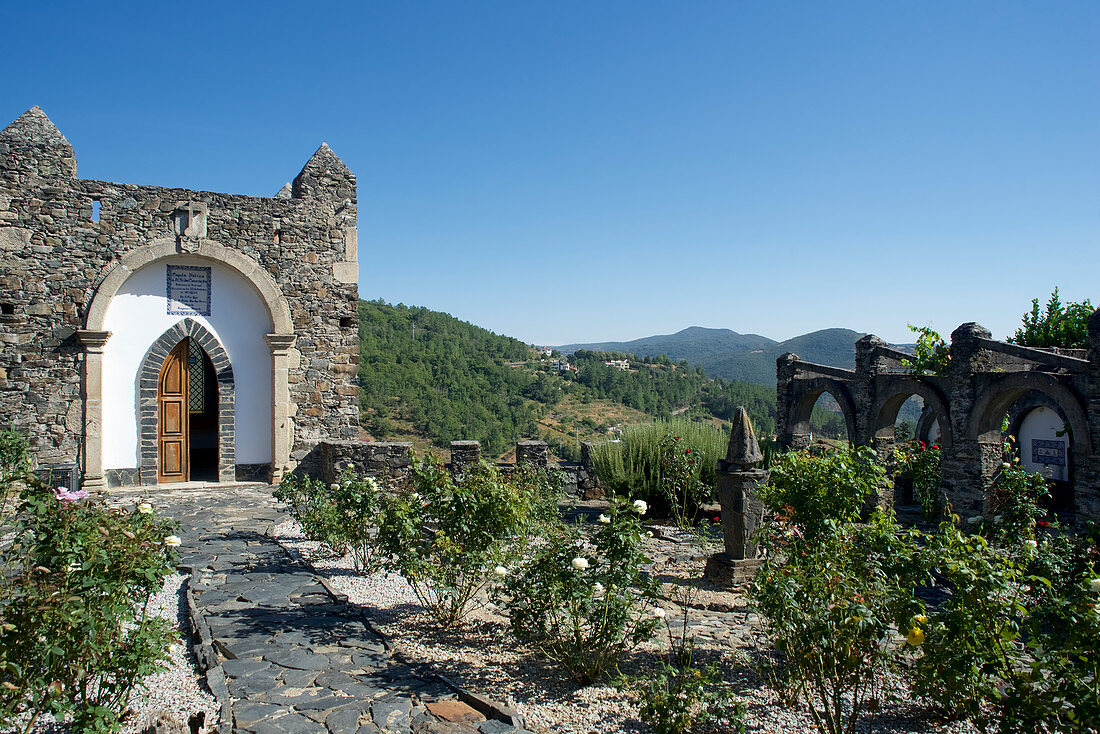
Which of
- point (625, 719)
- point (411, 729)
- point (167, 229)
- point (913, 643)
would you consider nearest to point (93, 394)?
point (167, 229)

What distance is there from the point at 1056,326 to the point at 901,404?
258 inches

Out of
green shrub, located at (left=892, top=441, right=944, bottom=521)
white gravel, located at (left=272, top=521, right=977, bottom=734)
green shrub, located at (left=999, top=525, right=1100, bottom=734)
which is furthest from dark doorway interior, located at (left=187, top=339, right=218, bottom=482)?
green shrub, located at (left=892, top=441, right=944, bottom=521)

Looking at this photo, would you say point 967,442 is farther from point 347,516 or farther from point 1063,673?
point 1063,673

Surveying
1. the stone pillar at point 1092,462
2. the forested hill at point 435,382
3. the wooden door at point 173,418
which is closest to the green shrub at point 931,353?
the stone pillar at point 1092,462

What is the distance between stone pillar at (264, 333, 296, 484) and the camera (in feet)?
35.1

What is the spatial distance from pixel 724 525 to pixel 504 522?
267 cm

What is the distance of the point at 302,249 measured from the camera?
1101 centimetres

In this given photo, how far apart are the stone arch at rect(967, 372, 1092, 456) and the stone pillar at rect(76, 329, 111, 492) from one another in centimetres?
1390

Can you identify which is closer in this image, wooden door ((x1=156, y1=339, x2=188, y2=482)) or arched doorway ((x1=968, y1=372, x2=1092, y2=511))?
wooden door ((x1=156, y1=339, x2=188, y2=482))

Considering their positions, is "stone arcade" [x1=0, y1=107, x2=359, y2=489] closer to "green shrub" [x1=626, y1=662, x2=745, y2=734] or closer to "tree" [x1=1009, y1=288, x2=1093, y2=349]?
"green shrub" [x1=626, y1=662, x2=745, y2=734]

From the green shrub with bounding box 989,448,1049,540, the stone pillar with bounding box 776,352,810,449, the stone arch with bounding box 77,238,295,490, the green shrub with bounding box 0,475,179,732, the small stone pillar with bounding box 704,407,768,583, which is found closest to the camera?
the green shrub with bounding box 0,475,179,732

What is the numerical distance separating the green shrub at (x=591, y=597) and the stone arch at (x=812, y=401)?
12.9 m

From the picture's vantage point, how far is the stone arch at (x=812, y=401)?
51.4 feet

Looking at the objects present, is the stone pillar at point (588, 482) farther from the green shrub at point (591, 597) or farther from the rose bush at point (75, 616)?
the rose bush at point (75, 616)
